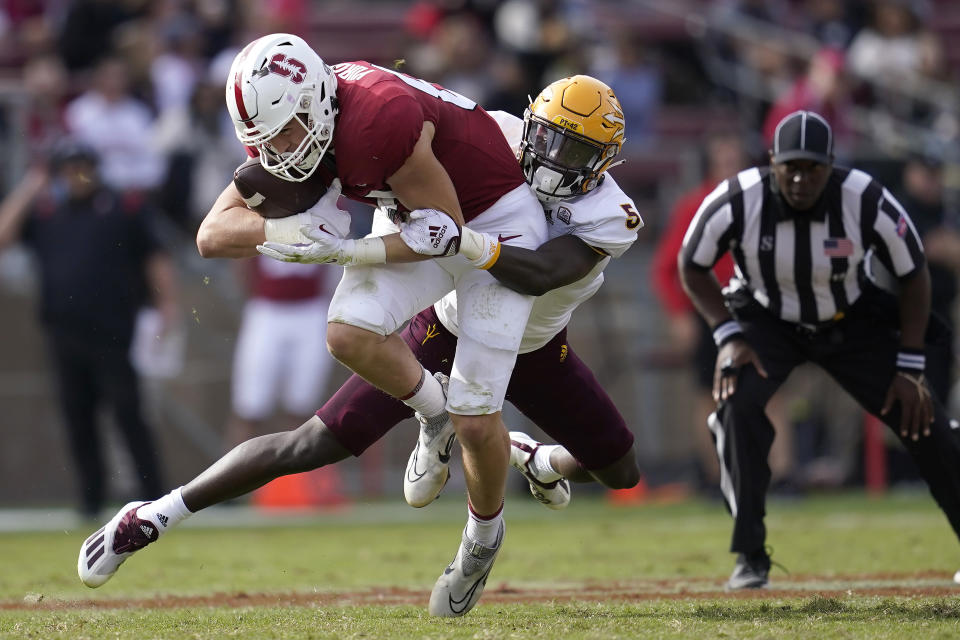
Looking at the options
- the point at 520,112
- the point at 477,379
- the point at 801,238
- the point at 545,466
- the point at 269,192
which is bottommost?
the point at 545,466

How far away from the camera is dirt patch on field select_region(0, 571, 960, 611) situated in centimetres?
518

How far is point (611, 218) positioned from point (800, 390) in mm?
5949

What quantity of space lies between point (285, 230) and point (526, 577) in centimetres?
229

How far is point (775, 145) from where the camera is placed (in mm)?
5535

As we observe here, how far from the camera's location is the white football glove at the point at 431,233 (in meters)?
4.47

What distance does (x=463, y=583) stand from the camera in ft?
15.5

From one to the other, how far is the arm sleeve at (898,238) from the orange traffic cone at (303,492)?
17.6 ft

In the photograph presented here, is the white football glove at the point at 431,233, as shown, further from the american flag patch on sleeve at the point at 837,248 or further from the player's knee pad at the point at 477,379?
the american flag patch on sleeve at the point at 837,248

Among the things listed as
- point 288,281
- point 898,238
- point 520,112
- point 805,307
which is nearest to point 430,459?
point 805,307

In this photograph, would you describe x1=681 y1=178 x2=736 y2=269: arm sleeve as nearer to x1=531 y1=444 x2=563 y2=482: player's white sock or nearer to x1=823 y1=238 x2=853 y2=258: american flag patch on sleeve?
x1=823 y1=238 x2=853 y2=258: american flag patch on sleeve

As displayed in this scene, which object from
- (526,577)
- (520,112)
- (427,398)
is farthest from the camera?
(520,112)

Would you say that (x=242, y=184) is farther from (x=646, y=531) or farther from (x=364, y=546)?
(x=646, y=531)

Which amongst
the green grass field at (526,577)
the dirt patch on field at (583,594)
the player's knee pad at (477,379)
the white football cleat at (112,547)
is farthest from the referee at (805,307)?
the white football cleat at (112,547)

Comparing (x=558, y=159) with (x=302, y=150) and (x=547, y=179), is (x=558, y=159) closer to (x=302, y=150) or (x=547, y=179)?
(x=547, y=179)
